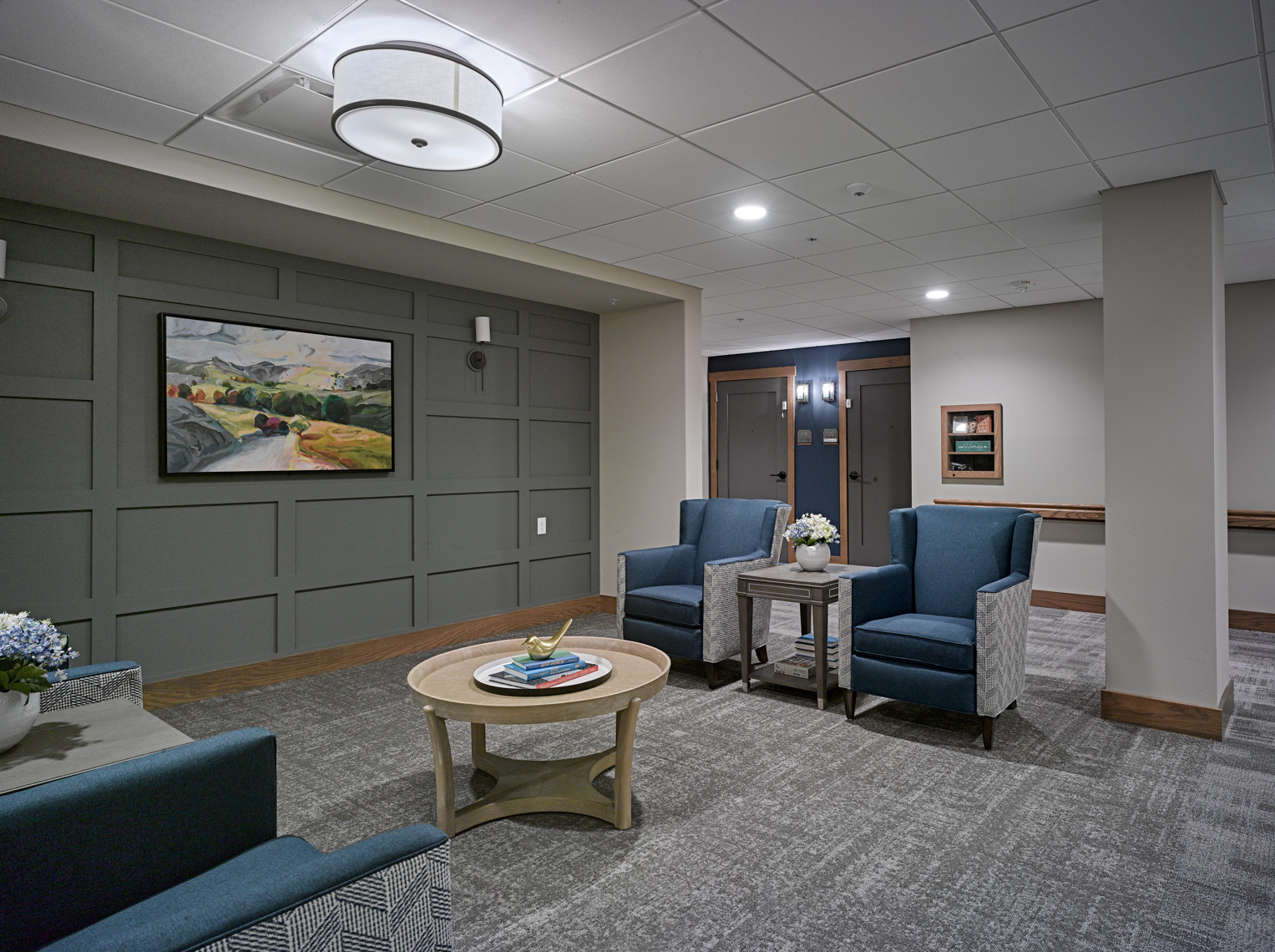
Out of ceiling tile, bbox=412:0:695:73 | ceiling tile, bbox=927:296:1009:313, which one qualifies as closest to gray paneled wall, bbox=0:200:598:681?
ceiling tile, bbox=412:0:695:73

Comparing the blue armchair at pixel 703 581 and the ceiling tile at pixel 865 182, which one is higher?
the ceiling tile at pixel 865 182

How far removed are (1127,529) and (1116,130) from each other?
1724 mm

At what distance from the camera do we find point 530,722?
2217mm

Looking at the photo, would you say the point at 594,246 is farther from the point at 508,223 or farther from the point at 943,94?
the point at 943,94

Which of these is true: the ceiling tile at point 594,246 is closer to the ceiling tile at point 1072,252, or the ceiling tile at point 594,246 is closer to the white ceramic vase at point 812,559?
the white ceramic vase at point 812,559

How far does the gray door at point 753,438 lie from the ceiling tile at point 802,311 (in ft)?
6.52

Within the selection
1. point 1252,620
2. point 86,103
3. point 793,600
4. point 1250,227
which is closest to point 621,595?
point 793,600

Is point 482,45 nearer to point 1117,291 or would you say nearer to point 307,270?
point 307,270

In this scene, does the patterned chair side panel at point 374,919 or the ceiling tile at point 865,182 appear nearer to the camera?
the patterned chair side panel at point 374,919

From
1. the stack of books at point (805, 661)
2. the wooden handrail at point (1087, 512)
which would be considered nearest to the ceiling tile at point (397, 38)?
the stack of books at point (805, 661)

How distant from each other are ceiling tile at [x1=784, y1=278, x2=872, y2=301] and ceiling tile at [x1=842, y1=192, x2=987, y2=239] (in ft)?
3.74

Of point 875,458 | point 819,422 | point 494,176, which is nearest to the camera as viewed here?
point 494,176

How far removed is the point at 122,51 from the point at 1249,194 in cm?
477

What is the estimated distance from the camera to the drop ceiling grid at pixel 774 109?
7.39 ft
